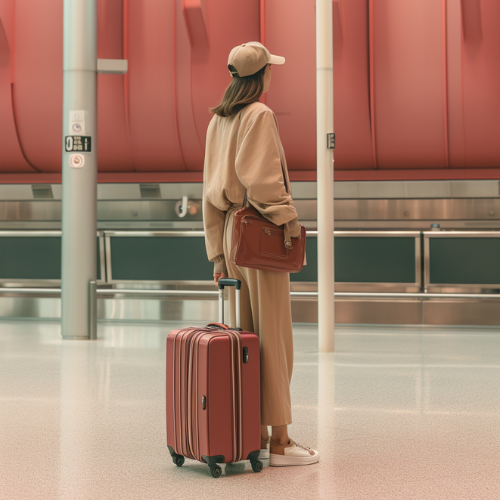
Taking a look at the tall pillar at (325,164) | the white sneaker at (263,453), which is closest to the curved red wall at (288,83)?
the tall pillar at (325,164)

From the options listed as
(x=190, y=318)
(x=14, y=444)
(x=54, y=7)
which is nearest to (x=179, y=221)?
(x=190, y=318)

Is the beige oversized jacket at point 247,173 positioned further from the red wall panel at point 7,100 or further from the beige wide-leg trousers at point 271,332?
the red wall panel at point 7,100

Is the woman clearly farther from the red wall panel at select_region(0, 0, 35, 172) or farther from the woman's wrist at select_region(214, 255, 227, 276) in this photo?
the red wall panel at select_region(0, 0, 35, 172)

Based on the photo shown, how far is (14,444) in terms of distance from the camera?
2.77m

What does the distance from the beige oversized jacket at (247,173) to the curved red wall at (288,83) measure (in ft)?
15.9

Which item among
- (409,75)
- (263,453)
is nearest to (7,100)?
(409,75)

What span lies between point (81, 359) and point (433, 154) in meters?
4.43

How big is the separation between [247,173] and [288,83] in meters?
5.10

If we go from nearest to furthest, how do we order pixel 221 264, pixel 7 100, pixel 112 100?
pixel 221 264, pixel 112 100, pixel 7 100

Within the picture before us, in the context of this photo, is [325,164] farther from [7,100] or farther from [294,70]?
[7,100]

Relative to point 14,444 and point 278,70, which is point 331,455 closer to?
point 14,444

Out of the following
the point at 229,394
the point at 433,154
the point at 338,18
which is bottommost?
the point at 229,394

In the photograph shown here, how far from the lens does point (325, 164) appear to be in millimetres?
5266

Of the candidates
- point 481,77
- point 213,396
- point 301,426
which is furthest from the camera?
point 481,77
